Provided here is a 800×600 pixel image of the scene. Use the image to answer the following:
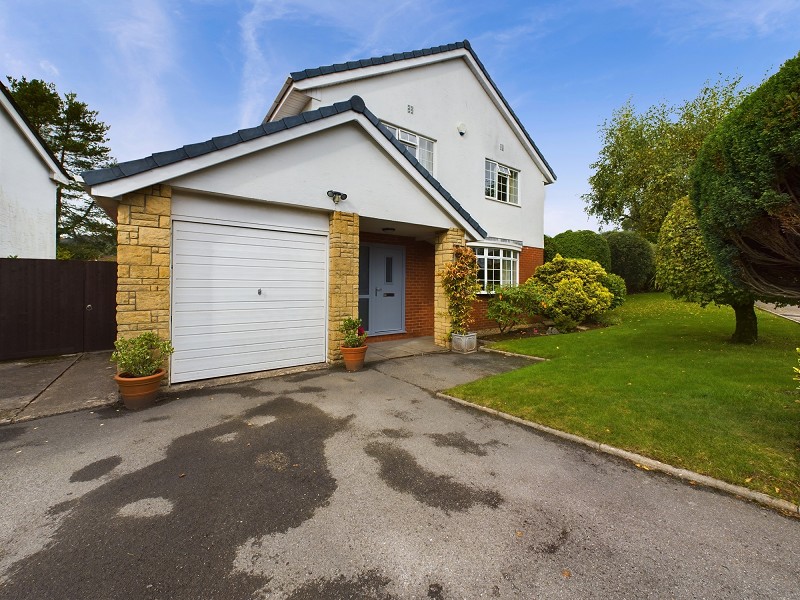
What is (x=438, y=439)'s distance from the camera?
3.96 meters

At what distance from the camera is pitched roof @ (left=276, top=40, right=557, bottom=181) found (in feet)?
27.8

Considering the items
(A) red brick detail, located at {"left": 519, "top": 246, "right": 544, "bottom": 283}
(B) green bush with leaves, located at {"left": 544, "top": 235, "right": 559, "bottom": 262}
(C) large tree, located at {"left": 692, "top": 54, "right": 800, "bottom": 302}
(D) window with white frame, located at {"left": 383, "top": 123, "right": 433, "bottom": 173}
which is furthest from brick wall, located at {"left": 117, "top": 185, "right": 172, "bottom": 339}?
(B) green bush with leaves, located at {"left": 544, "top": 235, "right": 559, "bottom": 262}

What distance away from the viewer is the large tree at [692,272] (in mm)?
7171

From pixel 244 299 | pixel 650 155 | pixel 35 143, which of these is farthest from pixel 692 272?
pixel 35 143

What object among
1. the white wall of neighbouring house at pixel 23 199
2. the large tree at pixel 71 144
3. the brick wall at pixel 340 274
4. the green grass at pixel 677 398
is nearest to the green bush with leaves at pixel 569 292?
the green grass at pixel 677 398

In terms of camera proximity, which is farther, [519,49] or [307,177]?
[519,49]

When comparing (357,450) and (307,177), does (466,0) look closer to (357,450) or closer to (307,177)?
(307,177)

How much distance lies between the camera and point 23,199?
10766 millimetres

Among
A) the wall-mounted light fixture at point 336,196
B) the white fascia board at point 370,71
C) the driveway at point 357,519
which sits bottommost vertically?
the driveway at point 357,519

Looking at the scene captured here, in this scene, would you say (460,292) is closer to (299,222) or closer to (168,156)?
(299,222)

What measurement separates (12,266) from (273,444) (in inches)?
347

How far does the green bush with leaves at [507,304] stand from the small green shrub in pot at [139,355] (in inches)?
337

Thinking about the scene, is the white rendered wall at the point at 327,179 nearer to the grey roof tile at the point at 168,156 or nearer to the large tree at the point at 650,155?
the grey roof tile at the point at 168,156

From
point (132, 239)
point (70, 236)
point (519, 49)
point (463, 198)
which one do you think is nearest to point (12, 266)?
point (132, 239)
